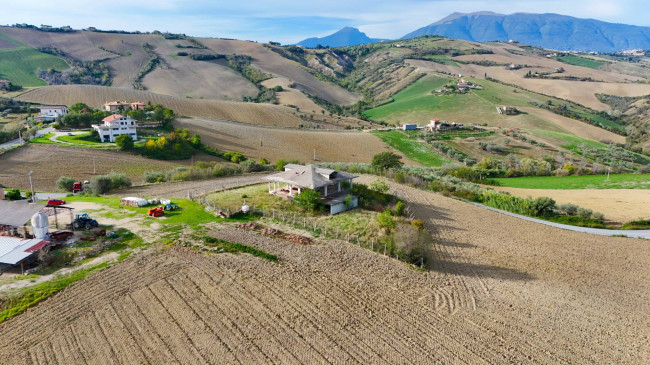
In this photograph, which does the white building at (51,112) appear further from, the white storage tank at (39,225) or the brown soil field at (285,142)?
the white storage tank at (39,225)

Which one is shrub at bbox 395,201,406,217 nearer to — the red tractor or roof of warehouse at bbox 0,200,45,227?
roof of warehouse at bbox 0,200,45,227

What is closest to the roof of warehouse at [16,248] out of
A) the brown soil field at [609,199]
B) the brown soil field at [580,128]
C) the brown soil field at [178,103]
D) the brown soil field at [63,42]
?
the brown soil field at [609,199]

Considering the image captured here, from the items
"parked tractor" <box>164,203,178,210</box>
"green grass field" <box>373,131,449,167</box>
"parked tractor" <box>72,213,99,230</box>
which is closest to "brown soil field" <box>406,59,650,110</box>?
"green grass field" <box>373,131,449,167</box>

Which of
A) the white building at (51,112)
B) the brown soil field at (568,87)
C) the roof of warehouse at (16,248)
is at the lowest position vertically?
the roof of warehouse at (16,248)

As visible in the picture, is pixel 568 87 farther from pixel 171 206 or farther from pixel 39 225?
pixel 39 225

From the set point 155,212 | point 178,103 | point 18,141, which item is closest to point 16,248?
point 155,212

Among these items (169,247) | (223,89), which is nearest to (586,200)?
(169,247)
